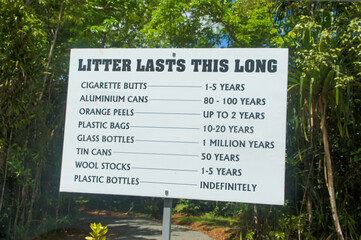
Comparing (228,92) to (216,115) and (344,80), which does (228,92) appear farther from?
(344,80)

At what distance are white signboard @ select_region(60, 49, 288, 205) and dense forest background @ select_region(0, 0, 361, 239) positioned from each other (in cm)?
308

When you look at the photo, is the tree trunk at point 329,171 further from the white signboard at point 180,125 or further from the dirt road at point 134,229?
the dirt road at point 134,229

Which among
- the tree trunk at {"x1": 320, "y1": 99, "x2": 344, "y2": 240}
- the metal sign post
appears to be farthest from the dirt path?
the metal sign post

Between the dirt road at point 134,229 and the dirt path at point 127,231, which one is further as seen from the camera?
the dirt road at point 134,229

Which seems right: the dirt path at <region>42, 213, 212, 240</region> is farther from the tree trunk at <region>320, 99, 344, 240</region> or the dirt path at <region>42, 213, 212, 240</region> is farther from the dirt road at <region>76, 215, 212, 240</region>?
the tree trunk at <region>320, 99, 344, 240</region>

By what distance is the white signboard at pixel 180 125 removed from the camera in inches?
97.2

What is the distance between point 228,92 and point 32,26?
5110 mm

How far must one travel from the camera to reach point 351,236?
238 inches

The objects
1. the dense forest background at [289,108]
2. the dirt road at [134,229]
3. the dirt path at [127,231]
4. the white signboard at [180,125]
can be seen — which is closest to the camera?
the white signboard at [180,125]

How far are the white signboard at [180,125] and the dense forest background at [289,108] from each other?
308 cm

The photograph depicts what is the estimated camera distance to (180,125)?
101 inches

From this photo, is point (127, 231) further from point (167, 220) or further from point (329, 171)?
point (167, 220)

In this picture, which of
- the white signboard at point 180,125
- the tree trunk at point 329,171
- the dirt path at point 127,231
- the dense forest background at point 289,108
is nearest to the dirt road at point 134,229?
the dirt path at point 127,231

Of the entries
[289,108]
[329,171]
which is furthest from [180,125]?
[289,108]
